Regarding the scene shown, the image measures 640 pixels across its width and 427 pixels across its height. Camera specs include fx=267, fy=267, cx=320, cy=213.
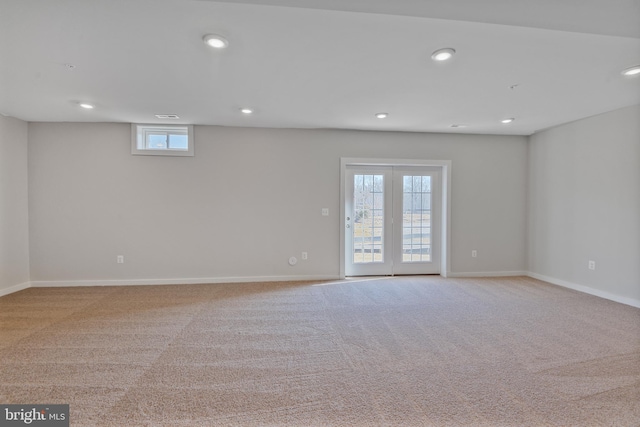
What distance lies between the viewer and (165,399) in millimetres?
1674

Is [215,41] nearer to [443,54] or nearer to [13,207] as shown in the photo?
[443,54]

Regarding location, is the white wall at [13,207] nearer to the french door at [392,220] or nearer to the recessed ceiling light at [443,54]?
the french door at [392,220]

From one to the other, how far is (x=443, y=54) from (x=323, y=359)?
2.60 meters

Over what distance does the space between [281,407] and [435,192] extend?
4.18m

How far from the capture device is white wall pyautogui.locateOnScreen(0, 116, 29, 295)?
3598 millimetres

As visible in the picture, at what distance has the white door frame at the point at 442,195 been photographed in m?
4.40

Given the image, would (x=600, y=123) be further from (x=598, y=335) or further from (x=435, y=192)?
(x=598, y=335)

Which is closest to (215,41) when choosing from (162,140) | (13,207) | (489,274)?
(162,140)

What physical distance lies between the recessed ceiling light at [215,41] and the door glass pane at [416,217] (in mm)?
3535

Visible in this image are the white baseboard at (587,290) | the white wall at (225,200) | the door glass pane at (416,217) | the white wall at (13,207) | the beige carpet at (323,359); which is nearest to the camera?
the beige carpet at (323,359)

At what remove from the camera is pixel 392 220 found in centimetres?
465

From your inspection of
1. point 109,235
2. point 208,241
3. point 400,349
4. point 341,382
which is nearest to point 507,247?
point 400,349

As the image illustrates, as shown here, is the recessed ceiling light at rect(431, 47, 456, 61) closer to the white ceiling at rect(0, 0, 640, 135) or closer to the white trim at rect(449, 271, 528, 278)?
the white ceiling at rect(0, 0, 640, 135)

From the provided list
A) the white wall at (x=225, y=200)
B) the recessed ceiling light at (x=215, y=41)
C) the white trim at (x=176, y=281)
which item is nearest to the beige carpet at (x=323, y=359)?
the white trim at (x=176, y=281)
